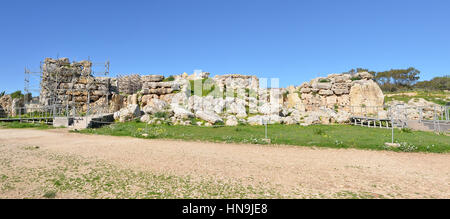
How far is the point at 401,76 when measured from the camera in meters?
66.0

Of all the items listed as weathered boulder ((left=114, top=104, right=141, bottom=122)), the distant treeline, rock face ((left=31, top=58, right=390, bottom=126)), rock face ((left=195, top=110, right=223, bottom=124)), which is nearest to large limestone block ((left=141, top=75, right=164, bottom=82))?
rock face ((left=31, top=58, right=390, bottom=126))

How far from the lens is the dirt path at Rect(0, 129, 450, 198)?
536cm

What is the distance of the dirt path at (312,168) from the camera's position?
211 inches

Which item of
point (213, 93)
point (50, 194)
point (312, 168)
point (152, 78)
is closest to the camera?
point (50, 194)

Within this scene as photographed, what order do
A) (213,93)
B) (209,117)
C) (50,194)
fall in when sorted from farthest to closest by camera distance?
1. (213,93)
2. (209,117)
3. (50,194)

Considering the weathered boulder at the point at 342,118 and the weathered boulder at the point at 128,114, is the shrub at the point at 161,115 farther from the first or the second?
the weathered boulder at the point at 342,118

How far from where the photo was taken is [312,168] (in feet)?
24.1

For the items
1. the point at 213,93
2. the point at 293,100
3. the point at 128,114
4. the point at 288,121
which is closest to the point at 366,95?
the point at 293,100

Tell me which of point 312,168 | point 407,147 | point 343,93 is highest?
point 343,93

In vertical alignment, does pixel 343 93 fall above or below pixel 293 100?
above

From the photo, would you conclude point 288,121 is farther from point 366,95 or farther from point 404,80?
point 404,80

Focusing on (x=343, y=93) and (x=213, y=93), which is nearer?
(x=343, y=93)

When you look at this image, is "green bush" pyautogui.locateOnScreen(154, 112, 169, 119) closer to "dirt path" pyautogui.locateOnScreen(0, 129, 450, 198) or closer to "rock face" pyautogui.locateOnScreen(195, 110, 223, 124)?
"rock face" pyautogui.locateOnScreen(195, 110, 223, 124)
